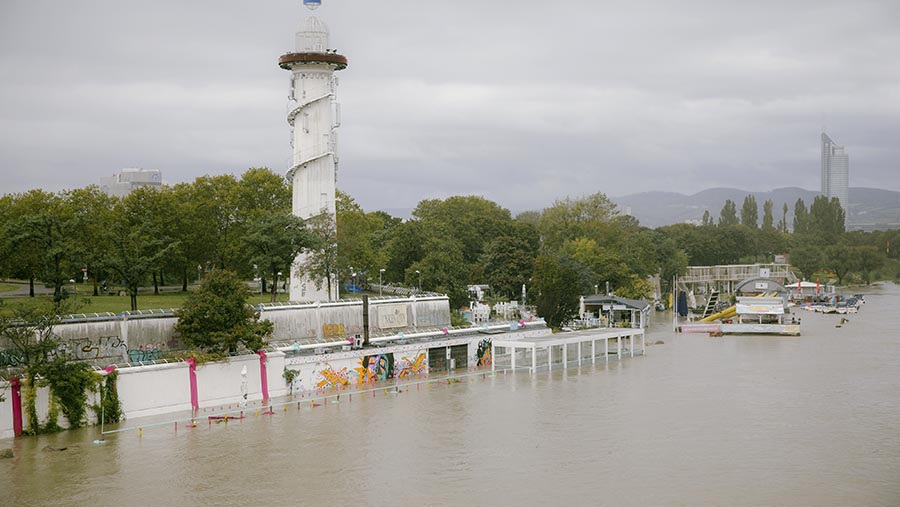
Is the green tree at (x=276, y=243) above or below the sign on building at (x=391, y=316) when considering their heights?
above

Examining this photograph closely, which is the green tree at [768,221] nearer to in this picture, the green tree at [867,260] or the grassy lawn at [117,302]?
the green tree at [867,260]

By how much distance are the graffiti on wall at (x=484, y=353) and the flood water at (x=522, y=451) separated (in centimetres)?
517

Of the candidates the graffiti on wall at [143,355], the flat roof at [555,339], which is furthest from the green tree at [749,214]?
the graffiti on wall at [143,355]

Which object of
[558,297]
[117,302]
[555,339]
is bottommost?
[555,339]

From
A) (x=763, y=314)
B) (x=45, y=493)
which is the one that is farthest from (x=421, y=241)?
(x=45, y=493)

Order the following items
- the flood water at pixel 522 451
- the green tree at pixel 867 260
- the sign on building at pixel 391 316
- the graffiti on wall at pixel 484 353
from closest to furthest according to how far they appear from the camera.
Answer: the flood water at pixel 522 451, the graffiti on wall at pixel 484 353, the sign on building at pixel 391 316, the green tree at pixel 867 260

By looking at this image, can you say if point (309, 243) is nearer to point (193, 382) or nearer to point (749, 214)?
point (193, 382)

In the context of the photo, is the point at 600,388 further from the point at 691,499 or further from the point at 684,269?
the point at 684,269

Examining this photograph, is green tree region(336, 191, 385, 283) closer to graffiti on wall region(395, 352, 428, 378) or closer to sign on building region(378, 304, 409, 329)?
sign on building region(378, 304, 409, 329)

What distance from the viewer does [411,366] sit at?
48.1m

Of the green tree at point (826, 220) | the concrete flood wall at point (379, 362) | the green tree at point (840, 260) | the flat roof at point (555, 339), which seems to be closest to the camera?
the concrete flood wall at point (379, 362)

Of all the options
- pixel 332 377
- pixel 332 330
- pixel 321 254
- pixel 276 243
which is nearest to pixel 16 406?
pixel 332 377

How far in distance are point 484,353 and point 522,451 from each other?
20801 millimetres

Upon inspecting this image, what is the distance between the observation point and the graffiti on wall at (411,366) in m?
47.3
